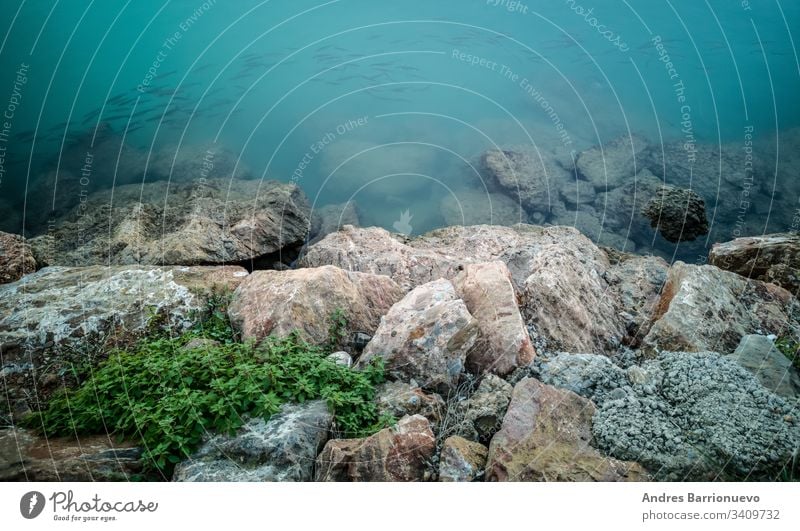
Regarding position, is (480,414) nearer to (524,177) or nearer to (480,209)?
(480,209)

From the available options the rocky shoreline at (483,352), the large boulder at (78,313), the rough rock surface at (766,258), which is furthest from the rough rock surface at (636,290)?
the large boulder at (78,313)

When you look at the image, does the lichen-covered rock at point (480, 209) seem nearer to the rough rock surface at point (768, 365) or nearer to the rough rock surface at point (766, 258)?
the rough rock surface at point (766, 258)

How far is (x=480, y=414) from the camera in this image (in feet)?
19.0

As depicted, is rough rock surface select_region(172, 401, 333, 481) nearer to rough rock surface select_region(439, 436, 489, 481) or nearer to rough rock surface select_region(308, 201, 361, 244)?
rough rock surface select_region(439, 436, 489, 481)

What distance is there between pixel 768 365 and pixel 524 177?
9231 millimetres

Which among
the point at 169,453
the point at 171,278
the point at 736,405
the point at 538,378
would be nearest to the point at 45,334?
the point at 171,278

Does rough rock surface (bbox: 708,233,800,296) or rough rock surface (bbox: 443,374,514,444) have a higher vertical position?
rough rock surface (bbox: 708,233,800,296)

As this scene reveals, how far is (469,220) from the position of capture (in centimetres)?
1383

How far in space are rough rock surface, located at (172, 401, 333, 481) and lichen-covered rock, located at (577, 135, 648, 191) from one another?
12406 millimetres

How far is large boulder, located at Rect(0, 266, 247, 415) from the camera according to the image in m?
6.68

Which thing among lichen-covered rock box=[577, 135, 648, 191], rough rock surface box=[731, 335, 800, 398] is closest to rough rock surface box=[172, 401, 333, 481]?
rough rock surface box=[731, 335, 800, 398]

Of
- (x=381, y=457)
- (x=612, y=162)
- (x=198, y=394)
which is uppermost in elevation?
(x=612, y=162)

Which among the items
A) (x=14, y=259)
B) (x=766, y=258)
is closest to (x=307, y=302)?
(x=14, y=259)

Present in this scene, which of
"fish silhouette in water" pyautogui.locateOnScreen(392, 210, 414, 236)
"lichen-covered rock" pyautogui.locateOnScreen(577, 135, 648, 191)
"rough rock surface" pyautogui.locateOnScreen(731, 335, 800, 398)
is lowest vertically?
"fish silhouette in water" pyautogui.locateOnScreen(392, 210, 414, 236)
